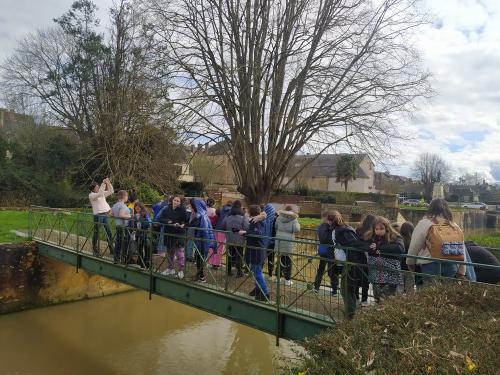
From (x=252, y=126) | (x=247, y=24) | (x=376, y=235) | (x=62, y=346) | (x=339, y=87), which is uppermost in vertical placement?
(x=247, y=24)

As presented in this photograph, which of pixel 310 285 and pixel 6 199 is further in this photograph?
pixel 6 199

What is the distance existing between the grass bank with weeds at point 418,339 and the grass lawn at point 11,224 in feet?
40.8

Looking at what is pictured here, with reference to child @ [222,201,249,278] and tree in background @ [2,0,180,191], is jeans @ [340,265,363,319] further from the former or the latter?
tree in background @ [2,0,180,191]

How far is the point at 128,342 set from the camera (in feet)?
36.3

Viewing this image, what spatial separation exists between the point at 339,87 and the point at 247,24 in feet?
10.3

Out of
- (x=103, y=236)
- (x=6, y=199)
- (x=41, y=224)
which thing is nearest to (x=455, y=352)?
(x=103, y=236)

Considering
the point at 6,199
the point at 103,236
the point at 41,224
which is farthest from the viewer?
the point at 6,199

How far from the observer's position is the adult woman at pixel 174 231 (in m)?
7.81

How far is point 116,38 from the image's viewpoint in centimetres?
2492

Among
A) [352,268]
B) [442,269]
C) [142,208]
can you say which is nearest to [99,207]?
[142,208]

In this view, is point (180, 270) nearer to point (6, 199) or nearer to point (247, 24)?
point (247, 24)

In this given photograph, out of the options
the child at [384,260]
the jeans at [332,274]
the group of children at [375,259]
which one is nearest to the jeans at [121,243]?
the jeans at [332,274]

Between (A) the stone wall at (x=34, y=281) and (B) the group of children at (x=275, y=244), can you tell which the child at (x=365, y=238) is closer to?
(B) the group of children at (x=275, y=244)

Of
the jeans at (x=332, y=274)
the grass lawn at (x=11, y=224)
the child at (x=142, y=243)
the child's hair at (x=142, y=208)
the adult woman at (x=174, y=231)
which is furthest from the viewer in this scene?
the grass lawn at (x=11, y=224)
